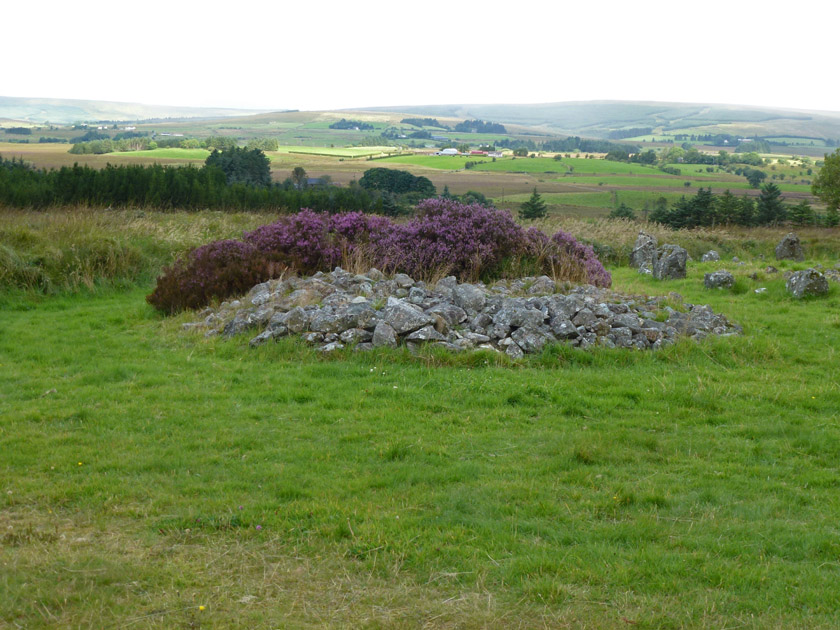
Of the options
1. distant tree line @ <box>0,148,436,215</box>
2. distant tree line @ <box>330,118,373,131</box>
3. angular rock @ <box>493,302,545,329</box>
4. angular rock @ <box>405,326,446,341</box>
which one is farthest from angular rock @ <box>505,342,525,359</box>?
distant tree line @ <box>330,118,373,131</box>

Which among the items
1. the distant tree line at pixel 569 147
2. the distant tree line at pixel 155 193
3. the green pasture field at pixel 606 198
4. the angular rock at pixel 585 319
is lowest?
the angular rock at pixel 585 319

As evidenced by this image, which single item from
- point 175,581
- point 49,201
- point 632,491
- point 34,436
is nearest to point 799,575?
point 632,491

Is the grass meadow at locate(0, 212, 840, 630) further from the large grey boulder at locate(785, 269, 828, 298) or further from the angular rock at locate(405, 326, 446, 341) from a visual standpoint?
the large grey boulder at locate(785, 269, 828, 298)

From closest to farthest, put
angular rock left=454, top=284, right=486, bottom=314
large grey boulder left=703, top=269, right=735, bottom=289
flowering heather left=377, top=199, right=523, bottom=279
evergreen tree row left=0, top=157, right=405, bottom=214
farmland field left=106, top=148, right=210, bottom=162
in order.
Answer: angular rock left=454, top=284, right=486, bottom=314 → flowering heather left=377, top=199, right=523, bottom=279 → large grey boulder left=703, top=269, right=735, bottom=289 → evergreen tree row left=0, top=157, right=405, bottom=214 → farmland field left=106, top=148, right=210, bottom=162

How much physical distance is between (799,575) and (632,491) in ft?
4.76

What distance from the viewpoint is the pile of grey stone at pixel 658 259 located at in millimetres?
19234

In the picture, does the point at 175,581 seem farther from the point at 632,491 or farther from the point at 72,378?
the point at 72,378

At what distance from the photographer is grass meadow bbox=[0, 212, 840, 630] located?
401 cm

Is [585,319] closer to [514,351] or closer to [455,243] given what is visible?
[514,351]

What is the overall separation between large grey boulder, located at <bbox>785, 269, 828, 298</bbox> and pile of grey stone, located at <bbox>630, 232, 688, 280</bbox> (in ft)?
12.7

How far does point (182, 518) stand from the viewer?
505cm

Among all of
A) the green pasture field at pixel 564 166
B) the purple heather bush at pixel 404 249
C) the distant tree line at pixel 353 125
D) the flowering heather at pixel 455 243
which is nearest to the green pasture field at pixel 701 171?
the green pasture field at pixel 564 166

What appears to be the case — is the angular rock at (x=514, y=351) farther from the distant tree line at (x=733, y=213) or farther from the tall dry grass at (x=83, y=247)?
the distant tree line at (x=733, y=213)

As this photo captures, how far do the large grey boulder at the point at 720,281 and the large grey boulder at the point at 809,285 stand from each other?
1.59 meters
